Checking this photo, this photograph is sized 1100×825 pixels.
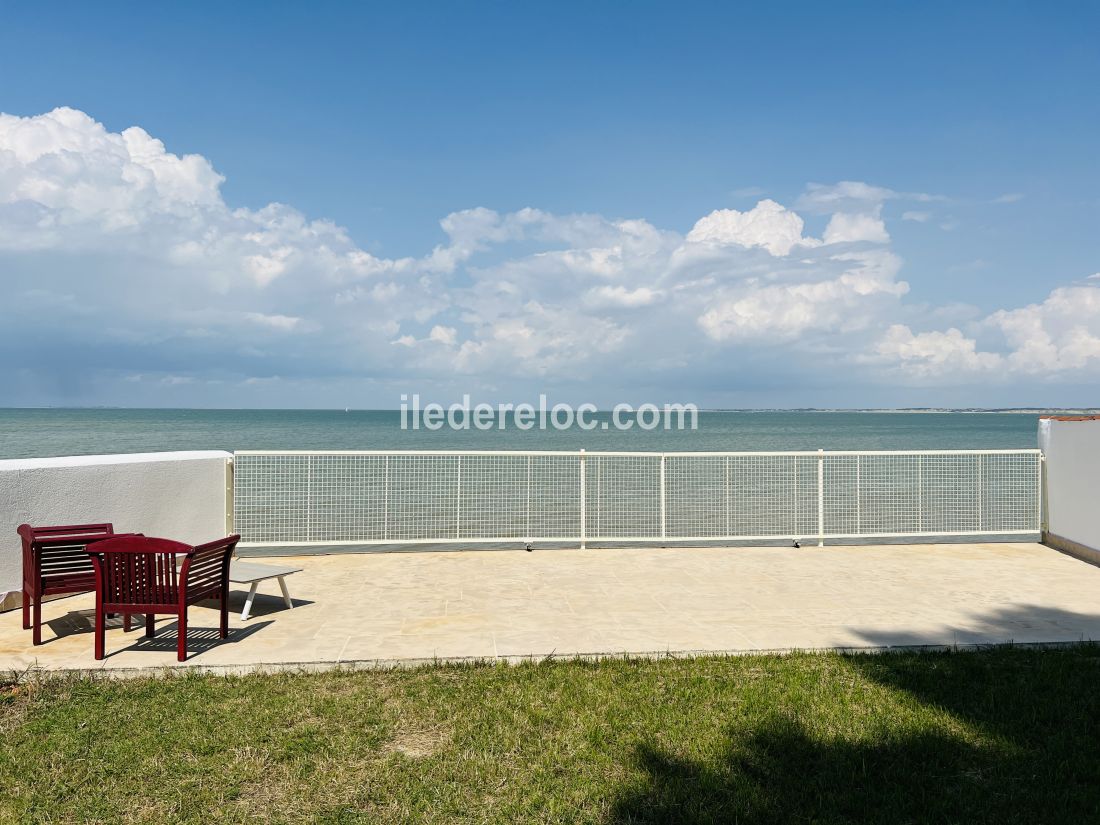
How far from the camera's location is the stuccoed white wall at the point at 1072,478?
8.79 m

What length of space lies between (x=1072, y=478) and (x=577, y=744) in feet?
28.0

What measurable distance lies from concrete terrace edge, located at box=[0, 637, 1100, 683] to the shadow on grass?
0.70 meters

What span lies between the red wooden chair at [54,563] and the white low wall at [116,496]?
2.83ft

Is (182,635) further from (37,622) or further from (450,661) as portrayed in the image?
(450,661)

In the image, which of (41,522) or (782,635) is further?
(41,522)

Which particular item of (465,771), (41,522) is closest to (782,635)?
(465,771)

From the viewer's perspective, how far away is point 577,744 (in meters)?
3.60

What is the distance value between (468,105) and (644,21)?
8402mm

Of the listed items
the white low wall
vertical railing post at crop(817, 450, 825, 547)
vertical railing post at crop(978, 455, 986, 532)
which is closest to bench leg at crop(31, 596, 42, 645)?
the white low wall

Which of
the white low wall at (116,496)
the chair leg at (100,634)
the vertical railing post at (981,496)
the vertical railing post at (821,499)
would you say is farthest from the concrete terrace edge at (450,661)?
the vertical railing post at (981,496)

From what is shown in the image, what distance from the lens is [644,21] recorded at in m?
14.5

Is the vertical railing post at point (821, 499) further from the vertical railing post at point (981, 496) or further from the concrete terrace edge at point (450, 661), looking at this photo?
the concrete terrace edge at point (450, 661)

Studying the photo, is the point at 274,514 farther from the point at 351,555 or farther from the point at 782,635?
the point at 782,635

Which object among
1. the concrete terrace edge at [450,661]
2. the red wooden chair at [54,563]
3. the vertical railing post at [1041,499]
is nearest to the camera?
the concrete terrace edge at [450,661]
